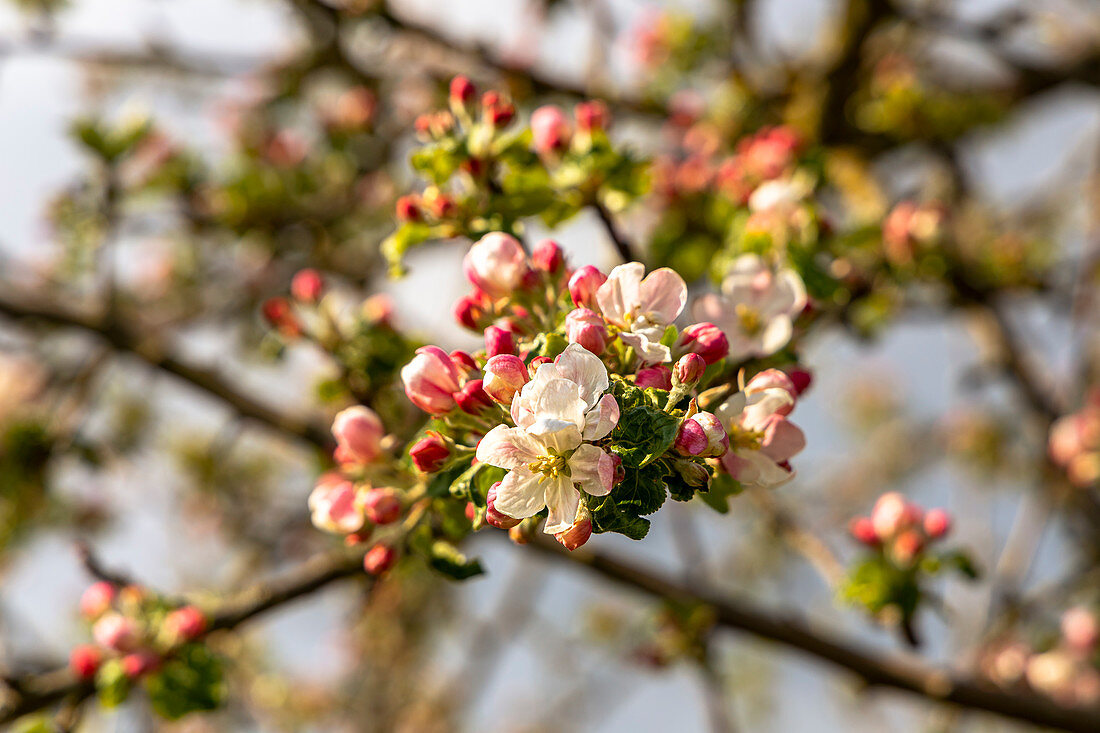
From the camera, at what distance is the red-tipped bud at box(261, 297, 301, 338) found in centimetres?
189

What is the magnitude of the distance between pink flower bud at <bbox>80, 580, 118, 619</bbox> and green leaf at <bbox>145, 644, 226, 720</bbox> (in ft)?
0.83

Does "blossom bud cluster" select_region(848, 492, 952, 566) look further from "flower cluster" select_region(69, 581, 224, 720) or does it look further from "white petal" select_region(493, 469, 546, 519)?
"flower cluster" select_region(69, 581, 224, 720)

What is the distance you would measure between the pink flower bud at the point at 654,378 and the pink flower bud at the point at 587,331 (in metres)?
0.07

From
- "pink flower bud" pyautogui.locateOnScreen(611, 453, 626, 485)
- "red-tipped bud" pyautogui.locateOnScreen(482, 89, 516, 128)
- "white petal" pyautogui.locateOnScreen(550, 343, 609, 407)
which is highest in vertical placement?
"red-tipped bud" pyautogui.locateOnScreen(482, 89, 516, 128)

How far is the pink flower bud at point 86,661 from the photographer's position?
5.71 feet

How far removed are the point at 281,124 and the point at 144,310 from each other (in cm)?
153

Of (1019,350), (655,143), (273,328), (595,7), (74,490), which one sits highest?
(595,7)

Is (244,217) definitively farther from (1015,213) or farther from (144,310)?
(1015,213)

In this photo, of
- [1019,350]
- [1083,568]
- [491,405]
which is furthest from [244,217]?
[1083,568]

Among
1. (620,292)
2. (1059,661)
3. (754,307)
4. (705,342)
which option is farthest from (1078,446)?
(620,292)

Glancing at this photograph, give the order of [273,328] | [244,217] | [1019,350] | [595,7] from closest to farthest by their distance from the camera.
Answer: [273,328] → [595,7] → [244,217] → [1019,350]

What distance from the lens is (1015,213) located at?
4.91 meters

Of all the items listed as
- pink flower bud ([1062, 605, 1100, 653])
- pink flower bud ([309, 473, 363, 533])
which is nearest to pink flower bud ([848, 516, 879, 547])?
pink flower bud ([309, 473, 363, 533])

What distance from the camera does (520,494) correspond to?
3.30 ft
